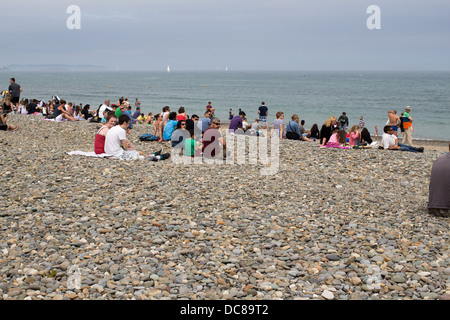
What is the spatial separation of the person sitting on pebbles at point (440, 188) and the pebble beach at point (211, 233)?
28cm

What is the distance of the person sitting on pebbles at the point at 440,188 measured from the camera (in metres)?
8.32

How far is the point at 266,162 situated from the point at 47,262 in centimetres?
826

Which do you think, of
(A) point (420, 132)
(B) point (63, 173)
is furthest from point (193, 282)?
(A) point (420, 132)

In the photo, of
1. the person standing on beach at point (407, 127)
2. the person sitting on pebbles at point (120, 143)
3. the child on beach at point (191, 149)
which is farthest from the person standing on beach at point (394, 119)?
the person sitting on pebbles at point (120, 143)

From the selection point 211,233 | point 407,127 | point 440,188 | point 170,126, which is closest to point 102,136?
point 170,126

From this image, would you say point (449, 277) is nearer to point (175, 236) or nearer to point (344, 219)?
point (344, 219)

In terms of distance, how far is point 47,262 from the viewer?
6191 mm

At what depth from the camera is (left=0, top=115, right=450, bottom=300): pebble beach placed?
5750mm

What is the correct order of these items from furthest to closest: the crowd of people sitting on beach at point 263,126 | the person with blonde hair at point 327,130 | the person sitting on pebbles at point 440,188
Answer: the person with blonde hair at point 327,130, the crowd of people sitting on beach at point 263,126, the person sitting on pebbles at point 440,188

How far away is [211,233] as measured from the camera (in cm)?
745

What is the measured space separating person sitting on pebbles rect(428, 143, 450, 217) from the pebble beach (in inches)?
10.8

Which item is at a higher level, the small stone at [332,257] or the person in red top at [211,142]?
the person in red top at [211,142]

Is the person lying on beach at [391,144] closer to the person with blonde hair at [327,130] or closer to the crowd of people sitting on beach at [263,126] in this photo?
the crowd of people sitting on beach at [263,126]
